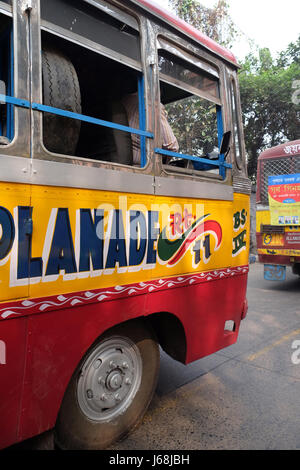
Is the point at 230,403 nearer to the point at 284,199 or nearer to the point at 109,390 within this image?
the point at 109,390

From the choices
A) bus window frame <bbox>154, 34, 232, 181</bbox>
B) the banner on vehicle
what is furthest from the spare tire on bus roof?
the banner on vehicle

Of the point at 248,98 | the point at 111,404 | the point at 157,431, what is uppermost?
the point at 248,98

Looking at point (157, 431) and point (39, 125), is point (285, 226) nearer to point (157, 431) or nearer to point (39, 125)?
point (157, 431)

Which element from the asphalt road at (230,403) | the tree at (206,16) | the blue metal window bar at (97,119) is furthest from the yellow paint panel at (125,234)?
the tree at (206,16)

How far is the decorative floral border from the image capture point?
1723mm

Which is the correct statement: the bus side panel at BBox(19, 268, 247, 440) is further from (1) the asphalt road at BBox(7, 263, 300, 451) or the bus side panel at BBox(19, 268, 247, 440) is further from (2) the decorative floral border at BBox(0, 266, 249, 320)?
(1) the asphalt road at BBox(7, 263, 300, 451)

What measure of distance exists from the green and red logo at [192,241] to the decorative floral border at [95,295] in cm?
14

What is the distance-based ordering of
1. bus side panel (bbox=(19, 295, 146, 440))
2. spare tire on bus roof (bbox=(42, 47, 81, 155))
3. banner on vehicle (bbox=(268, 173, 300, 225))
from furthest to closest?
banner on vehicle (bbox=(268, 173, 300, 225)) → spare tire on bus roof (bbox=(42, 47, 81, 155)) → bus side panel (bbox=(19, 295, 146, 440))

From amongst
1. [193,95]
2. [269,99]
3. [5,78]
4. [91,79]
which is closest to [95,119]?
[5,78]

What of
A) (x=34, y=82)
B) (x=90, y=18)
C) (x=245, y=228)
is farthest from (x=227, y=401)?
(x=90, y=18)

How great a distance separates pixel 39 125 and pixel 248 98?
1499 centimetres

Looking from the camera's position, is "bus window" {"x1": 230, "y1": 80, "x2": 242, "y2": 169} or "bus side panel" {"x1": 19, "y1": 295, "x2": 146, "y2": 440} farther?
"bus window" {"x1": 230, "y1": 80, "x2": 242, "y2": 169}

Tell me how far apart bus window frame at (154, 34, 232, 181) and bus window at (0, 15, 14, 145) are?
0.97 meters

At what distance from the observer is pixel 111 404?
7.73 ft
